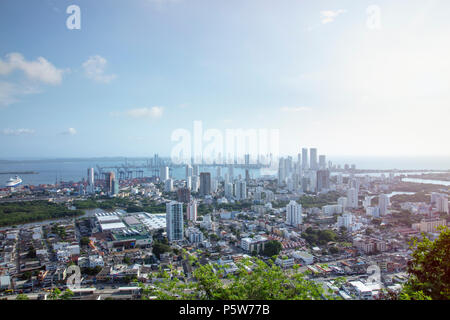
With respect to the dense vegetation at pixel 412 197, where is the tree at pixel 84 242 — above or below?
below

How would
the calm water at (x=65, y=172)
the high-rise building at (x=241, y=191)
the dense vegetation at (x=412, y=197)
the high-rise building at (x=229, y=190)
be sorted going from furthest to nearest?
1. the calm water at (x=65, y=172)
2. the high-rise building at (x=229, y=190)
3. the high-rise building at (x=241, y=191)
4. the dense vegetation at (x=412, y=197)

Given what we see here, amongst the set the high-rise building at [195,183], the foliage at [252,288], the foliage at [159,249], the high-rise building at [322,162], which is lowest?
the foliage at [159,249]

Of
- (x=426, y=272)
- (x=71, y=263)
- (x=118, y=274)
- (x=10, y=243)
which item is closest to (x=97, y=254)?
(x=71, y=263)

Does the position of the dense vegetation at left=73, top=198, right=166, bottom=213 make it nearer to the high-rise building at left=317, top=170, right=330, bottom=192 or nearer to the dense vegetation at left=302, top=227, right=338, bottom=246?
the dense vegetation at left=302, top=227, right=338, bottom=246

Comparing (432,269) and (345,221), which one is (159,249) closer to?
(345,221)

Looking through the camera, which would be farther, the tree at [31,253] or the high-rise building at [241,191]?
the high-rise building at [241,191]

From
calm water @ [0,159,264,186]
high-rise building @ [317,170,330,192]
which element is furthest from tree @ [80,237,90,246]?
high-rise building @ [317,170,330,192]

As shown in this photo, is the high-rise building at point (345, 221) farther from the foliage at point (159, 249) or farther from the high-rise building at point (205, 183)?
the high-rise building at point (205, 183)

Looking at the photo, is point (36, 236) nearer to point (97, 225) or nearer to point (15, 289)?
point (97, 225)

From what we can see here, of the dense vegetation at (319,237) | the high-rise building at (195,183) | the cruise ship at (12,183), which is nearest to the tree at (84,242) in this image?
the dense vegetation at (319,237)

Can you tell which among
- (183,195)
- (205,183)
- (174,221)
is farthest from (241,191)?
(174,221)
